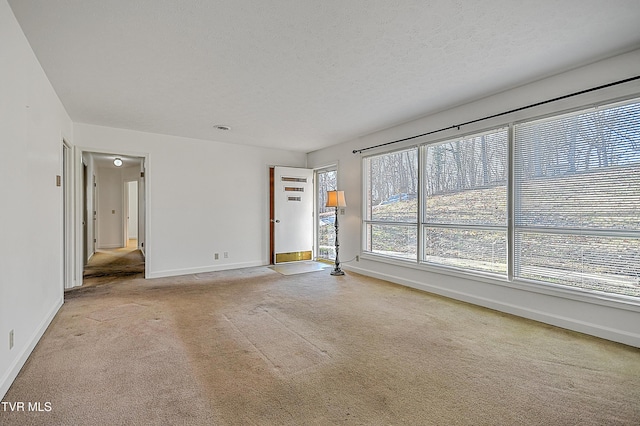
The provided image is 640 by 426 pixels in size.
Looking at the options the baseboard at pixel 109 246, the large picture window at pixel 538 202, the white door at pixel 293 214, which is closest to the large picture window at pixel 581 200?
the large picture window at pixel 538 202

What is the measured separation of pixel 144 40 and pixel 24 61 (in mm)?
912

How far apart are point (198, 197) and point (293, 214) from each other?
193 centimetres

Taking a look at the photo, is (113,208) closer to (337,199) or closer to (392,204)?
(337,199)

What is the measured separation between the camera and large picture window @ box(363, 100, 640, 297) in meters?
2.65

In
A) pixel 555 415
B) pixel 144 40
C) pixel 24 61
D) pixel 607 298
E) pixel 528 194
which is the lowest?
pixel 555 415

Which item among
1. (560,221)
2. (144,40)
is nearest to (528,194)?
(560,221)

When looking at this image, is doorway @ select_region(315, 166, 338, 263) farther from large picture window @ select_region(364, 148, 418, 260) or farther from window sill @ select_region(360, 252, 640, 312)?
window sill @ select_region(360, 252, 640, 312)

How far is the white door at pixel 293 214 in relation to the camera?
6289 mm

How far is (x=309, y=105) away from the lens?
377 centimetres

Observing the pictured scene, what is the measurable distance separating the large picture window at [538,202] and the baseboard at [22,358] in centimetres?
424

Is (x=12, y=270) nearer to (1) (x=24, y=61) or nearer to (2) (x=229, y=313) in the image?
(1) (x=24, y=61)

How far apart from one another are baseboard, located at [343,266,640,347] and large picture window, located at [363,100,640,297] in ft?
1.04

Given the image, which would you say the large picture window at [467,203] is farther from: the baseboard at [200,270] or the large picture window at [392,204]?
the baseboard at [200,270]

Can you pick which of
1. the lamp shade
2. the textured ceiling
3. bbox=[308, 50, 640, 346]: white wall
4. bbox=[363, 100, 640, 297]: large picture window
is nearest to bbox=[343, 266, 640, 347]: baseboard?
bbox=[308, 50, 640, 346]: white wall
